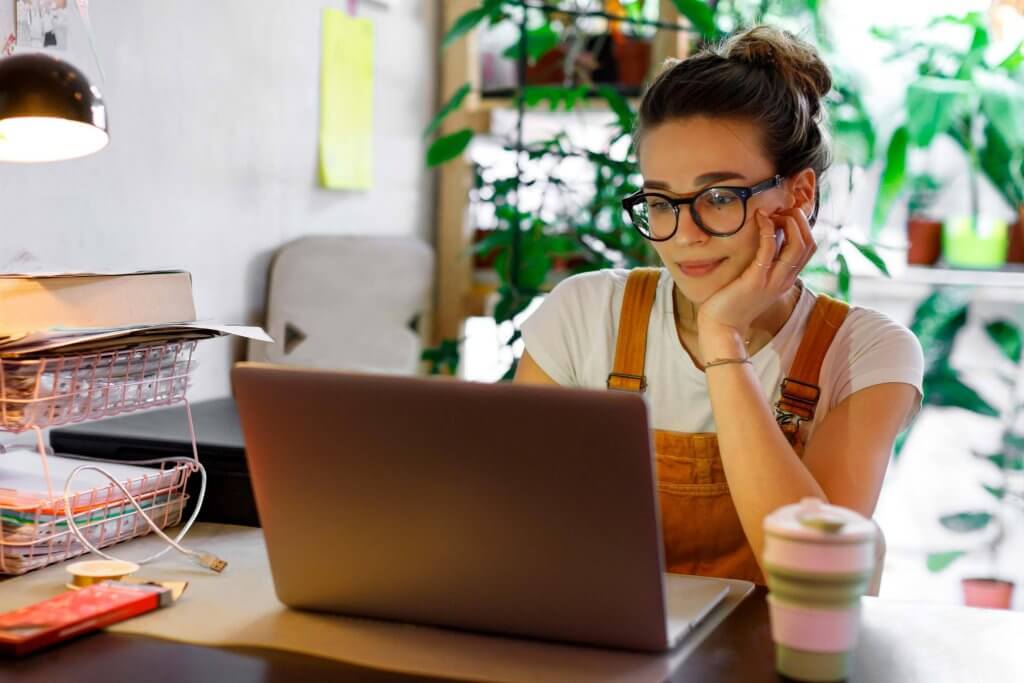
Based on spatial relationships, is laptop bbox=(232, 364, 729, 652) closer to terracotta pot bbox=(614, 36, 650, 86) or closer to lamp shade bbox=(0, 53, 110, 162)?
lamp shade bbox=(0, 53, 110, 162)

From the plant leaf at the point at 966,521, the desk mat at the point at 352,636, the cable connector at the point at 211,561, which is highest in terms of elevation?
the desk mat at the point at 352,636

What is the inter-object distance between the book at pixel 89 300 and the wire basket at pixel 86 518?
167mm

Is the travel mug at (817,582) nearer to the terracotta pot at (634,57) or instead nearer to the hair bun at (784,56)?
the hair bun at (784,56)

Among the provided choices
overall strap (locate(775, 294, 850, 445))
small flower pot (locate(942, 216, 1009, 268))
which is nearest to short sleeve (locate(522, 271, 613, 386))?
overall strap (locate(775, 294, 850, 445))

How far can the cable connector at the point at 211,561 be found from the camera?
3.65 ft

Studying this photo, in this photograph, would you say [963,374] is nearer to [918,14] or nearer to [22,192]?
[918,14]

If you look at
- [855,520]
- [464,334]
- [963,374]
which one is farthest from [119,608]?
[963,374]

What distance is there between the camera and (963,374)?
8.44 ft

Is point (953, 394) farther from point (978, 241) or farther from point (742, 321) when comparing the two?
point (742, 321)

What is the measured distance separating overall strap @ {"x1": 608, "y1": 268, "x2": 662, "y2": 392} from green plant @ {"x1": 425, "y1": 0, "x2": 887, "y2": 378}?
2.30 ft

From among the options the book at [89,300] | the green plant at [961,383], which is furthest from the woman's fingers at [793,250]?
the green plant at [961,383]

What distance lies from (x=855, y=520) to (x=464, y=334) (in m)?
1.82

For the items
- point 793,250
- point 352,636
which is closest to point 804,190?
point 793,250

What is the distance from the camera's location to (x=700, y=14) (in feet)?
6.76
